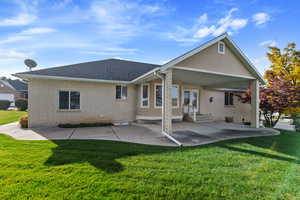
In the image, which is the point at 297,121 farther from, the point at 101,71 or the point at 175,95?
the point at 101,71

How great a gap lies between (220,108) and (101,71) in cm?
1238

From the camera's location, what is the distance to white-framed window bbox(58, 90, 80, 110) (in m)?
9.40

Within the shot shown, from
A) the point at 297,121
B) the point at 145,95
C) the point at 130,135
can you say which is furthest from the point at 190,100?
the point at 297,121

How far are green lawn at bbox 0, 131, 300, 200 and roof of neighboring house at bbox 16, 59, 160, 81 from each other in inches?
218

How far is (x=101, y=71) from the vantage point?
444 inches

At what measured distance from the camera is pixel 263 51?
1845 centimetres

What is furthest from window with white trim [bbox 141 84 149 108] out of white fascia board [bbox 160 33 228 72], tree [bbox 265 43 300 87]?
tree [bbox 265 43 300 87]

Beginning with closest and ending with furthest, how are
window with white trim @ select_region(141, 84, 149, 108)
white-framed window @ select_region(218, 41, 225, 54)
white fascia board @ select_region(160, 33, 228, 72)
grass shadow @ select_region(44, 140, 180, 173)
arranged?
grass shadow @ select_region(44, 140, 180, 173), white fascia board @ select_region(160, 33, 228, 72), white-framed window @ select_region(218, 41, 225, 54), window with white trim @ select_region(141, 84, 149, 108)

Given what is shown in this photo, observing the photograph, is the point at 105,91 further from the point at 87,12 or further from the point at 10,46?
the point at 10,46

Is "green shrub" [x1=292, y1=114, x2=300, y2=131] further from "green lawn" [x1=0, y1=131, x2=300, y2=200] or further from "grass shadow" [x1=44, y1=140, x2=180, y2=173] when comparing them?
"grass shadow" [x1=44, y1=140, x2=180, y2=173]

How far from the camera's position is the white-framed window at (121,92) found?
10.8 meters

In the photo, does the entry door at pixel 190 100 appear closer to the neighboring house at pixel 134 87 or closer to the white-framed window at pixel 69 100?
the neighboring house at pixel 134 87

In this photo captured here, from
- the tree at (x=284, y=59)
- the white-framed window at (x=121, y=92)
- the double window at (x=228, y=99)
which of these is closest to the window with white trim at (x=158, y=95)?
the white-framed window at (x=121, y=92)

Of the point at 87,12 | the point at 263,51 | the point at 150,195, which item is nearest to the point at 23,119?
the point at 87,12
